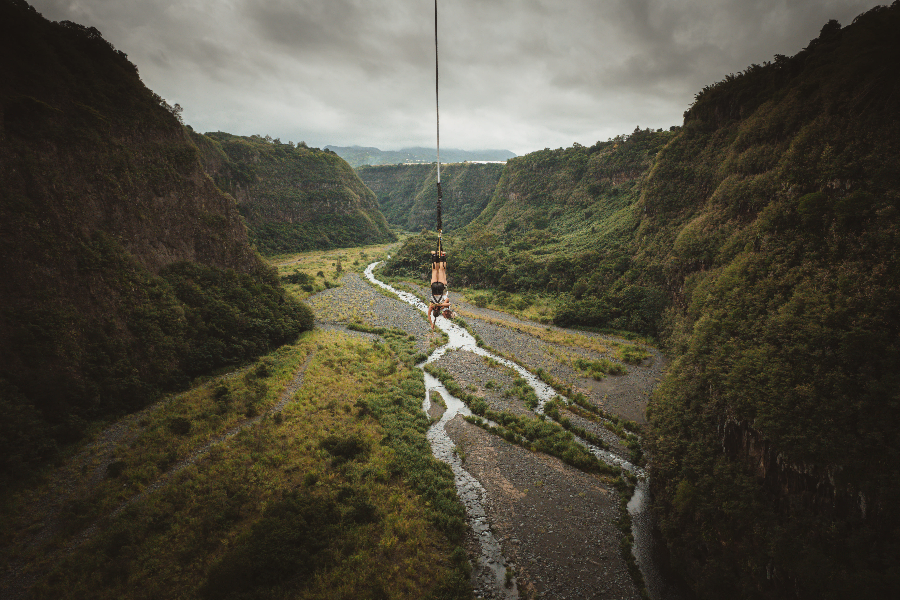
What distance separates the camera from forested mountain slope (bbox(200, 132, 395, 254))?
88.3 meters

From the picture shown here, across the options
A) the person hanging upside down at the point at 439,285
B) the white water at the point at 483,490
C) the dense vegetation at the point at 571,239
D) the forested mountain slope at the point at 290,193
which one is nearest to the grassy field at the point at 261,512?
the white water at the point at 483,490

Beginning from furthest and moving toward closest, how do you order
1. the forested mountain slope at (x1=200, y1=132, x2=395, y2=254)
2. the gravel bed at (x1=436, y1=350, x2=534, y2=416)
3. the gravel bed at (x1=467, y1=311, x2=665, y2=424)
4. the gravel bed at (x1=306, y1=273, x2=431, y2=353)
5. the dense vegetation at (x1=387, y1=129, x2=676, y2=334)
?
the forested mountain slope at (x1=200, y1=132, x2=395, y2=254), the gravel bed at (x1=306, y1=273, x2=431, y2=353), the dense vegetation at (x1=387, y1=129, x2=676, y2=334), the gravel bed at (x1=436, y1=350, x2=534, y2=416), the gravel bed at (x1=467, y1=311, x2=665, y2=424)

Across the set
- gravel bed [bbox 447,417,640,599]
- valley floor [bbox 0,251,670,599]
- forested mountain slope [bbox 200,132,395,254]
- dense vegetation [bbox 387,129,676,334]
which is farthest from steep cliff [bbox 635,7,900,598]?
forested mountain slope [bbox 200,132,395,254]

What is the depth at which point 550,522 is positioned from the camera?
55.6 ft

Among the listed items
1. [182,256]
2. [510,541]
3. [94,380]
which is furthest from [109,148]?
[510,541]

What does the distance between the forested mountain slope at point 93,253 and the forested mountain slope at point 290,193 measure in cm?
5304

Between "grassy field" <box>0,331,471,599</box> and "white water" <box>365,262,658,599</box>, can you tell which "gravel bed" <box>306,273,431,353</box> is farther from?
"grassy field" <box>0,331,471,599</box>

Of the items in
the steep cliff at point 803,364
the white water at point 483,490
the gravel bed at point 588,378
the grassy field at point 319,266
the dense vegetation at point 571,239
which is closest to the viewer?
the steep cliff at point 803,364

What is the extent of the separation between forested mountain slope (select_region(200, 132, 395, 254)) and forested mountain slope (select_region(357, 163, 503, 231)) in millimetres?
29825

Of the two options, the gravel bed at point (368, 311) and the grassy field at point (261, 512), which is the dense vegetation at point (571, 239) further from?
the grassy field at point (261, 512)

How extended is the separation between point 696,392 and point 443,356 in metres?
22.2

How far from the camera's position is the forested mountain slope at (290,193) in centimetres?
8831

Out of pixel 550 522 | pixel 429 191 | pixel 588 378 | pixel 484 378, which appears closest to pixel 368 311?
pixel 484 378

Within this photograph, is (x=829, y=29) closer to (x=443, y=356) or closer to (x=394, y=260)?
(x=443, y=356)
